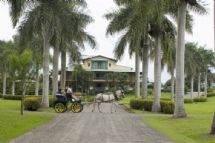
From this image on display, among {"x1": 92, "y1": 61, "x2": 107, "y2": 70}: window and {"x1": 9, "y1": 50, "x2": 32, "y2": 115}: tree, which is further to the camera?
{"x1": 92, "y1": 61, "x2": 107, "y2": 70}: window

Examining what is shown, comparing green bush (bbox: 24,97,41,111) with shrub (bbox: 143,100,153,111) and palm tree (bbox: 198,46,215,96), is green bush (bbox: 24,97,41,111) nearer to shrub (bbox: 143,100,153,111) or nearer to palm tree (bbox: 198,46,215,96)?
shrub (bbox: 143,100,153,111)

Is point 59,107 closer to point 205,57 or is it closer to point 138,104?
point 138,104

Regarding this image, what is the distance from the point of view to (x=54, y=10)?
101ft

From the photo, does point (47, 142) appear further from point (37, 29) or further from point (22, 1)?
point (37, 29)

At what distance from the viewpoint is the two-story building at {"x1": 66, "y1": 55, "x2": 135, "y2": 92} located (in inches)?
3428

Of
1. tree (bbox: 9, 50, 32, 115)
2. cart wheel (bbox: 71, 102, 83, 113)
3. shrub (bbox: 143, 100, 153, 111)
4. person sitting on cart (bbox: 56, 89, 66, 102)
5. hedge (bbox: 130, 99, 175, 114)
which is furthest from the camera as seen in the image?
shrub (bbox: 143, 100, 153, 111)

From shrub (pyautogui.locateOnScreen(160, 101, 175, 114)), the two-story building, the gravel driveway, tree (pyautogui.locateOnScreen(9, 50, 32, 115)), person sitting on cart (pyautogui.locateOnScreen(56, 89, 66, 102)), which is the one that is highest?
the two-story building

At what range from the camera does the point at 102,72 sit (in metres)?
90.4

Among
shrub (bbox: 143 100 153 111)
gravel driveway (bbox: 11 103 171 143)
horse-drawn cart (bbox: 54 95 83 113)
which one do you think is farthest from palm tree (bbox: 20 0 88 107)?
gravel driveway (bbox: 11 103 171 143)

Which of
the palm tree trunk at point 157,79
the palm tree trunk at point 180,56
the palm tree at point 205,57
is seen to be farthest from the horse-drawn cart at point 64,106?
the palm tree at point 205,57

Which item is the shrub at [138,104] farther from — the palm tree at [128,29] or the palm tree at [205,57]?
the palm tree at [205,57]

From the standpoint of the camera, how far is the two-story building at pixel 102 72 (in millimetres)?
87062

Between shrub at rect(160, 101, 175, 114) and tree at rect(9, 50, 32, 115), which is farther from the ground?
tree at rect(9, 50, 32, 115)


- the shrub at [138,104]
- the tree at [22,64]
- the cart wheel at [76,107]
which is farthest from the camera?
A: the shrub at [138,104]
